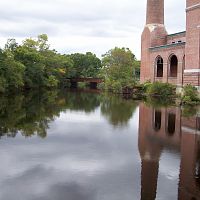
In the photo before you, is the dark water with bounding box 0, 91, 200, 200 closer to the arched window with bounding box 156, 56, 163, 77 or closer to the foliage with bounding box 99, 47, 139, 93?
the arched window with bounding box 156, 56, 163, 77

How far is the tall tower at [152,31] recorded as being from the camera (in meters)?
53.3

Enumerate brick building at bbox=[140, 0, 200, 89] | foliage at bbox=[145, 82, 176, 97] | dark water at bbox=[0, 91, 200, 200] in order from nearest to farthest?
dark water at bbox=[0, 91, 200, 200] < brick building at bbox=[140, 0, 200, 89] < foliage at bbox=[145, 82, 176, 97]

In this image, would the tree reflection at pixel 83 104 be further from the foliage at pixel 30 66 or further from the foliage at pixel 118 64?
the foliage at pixel 118 64

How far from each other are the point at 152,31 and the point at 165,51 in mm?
5910

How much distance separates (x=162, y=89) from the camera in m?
44.5

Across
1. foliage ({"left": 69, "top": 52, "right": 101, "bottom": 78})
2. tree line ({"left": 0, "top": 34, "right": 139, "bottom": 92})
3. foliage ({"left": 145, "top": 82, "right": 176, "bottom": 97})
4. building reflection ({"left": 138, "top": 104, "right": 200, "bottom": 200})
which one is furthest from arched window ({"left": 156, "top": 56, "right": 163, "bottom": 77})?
foliage ({"left": 69, "top": 52, "right": 101, "bottom": 78})

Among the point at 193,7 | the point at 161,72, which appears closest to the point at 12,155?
the point at 193,7

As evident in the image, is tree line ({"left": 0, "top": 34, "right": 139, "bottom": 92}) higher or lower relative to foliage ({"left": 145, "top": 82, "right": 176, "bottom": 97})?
higher

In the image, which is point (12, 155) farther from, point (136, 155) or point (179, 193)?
point (179, 193)

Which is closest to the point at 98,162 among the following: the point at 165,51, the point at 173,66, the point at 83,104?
the point at 83,104

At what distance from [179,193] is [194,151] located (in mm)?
4496

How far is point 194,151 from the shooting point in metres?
11.9

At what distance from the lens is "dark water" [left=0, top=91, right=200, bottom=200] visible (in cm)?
777

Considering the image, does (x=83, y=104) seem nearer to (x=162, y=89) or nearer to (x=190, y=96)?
(x=190, y=96)
